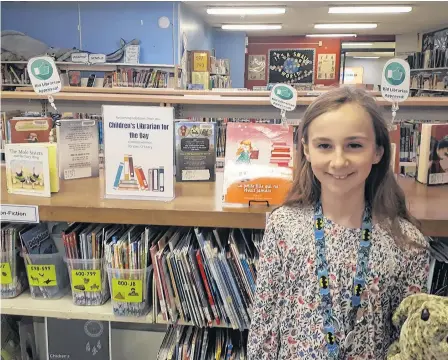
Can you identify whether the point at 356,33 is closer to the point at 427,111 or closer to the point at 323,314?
the point at 427,111

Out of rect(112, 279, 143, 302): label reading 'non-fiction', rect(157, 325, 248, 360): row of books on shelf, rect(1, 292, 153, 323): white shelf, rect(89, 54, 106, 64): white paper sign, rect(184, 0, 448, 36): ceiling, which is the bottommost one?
rect(157, 325, 248, 360): row of books on shelf

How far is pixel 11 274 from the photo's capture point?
151 centimetres

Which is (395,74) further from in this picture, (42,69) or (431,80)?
(431,80)

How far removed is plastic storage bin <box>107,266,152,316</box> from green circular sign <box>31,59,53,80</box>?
74 cm

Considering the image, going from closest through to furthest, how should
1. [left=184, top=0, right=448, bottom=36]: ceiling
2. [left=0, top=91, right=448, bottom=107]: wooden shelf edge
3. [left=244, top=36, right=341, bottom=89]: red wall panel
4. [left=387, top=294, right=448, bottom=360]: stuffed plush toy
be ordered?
[left=387, top=294, right=448, bottom=360]: stuffed plush toy < [left=0, top=91, right=448, bottom=107]: wooden shelf edge < [left=184, top=0, right=448, bottom=36]: ceiling < [left=244, top=36, right=341, bottom=89]: red wall panel

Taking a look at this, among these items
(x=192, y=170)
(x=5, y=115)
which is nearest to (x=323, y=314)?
(x=192, y=170)

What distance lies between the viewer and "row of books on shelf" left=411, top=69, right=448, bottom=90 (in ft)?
29.7

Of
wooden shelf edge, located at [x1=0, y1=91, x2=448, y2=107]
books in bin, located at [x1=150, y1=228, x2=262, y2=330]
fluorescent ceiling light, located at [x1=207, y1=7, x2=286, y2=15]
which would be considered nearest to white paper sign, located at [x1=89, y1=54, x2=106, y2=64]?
fluorescent ceiling light, located at [x1=207, y1=7, x2=286, y2=15]

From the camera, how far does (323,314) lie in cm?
110

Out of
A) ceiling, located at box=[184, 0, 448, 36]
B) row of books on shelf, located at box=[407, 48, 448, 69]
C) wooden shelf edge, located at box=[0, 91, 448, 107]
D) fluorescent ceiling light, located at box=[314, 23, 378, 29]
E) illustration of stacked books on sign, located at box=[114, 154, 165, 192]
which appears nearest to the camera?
illustration of stacked books on sign, located at box=[114, 154, 165, 192]

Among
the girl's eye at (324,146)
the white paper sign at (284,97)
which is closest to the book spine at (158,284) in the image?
the girl's eye at (324,146)

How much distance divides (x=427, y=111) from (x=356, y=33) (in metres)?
11.1

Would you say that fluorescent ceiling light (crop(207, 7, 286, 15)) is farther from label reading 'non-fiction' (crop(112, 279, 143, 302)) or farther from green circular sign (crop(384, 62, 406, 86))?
label reading 'non-fiction' (crop(112, 279, 143, 302))

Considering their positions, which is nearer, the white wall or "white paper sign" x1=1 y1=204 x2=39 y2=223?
"white paper sign" x1=1 y1=204 x2=39 y2=223
